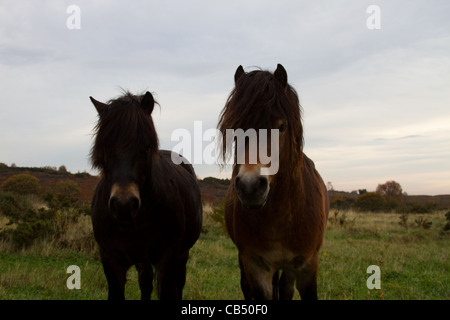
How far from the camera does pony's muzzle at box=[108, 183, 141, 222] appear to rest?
3.31 metres

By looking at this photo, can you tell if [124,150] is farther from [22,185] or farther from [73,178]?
[73,178]

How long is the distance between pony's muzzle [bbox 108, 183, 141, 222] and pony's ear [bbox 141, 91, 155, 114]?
3.56 ft

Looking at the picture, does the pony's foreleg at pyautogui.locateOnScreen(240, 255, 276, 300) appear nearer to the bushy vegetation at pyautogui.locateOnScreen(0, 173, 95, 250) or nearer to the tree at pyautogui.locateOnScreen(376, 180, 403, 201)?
the bushy vegetation at pyautogui.locateOnScreen(0, 173, 95, 250)

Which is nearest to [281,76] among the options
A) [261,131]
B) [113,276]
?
[261,131]

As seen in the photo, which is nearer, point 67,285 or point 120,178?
point 120,178

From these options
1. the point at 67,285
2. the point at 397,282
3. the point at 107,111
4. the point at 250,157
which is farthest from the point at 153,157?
the point at 397,282

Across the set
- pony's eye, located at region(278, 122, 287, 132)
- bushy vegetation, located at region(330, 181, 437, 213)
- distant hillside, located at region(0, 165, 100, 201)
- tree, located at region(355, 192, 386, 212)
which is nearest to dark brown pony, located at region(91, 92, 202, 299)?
pony's eye, located at region(278, 122, 287, 132)

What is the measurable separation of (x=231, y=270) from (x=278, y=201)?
4.44 meters

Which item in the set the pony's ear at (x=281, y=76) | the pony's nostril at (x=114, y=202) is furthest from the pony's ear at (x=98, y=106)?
the pony's ear at (x=281, y=76)

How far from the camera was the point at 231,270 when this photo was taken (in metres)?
7.57

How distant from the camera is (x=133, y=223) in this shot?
3947 mm

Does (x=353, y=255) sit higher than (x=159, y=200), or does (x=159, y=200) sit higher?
(x=159, y=200)

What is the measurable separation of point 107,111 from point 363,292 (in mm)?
4605
